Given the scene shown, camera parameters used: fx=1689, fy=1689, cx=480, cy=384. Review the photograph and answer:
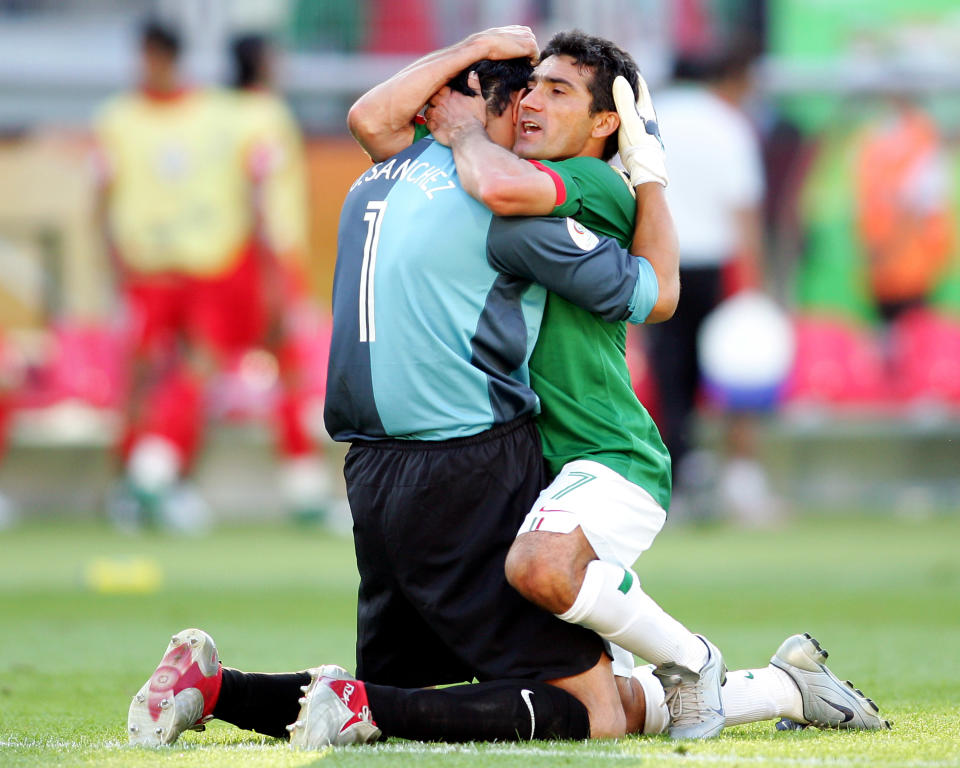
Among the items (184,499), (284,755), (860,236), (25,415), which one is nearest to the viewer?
(284,755)

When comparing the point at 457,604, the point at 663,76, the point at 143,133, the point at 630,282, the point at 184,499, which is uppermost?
the point at 663,76

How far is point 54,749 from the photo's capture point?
3861 mm

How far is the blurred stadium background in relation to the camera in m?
14.1

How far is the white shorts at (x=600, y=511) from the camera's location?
12.9 feet

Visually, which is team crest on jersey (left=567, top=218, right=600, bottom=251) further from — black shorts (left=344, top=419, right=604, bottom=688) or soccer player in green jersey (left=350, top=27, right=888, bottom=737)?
black shorts (left=344, top=419, right=604, bottom=688)

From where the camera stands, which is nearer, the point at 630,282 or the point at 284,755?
the point at 284,755

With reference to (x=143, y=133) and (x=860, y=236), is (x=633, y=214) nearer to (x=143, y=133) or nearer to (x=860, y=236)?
(x=143, y=133)

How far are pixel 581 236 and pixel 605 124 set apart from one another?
440 mm

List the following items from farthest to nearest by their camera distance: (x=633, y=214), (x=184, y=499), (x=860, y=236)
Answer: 1. (x=860, y=236)
2. (x=184, y=499)
3. (x=633, y=214)

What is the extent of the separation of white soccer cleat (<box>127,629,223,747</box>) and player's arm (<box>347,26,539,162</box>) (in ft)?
4.57

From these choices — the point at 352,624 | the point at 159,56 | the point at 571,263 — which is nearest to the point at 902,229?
the point at 159,56

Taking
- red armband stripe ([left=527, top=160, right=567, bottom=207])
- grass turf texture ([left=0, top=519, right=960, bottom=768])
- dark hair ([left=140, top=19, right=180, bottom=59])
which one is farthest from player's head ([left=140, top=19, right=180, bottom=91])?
red armband stripe ([left=527, top=160, right=567, bottom=207])

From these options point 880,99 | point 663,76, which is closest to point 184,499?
point 663,76

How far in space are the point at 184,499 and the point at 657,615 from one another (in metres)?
7.99
